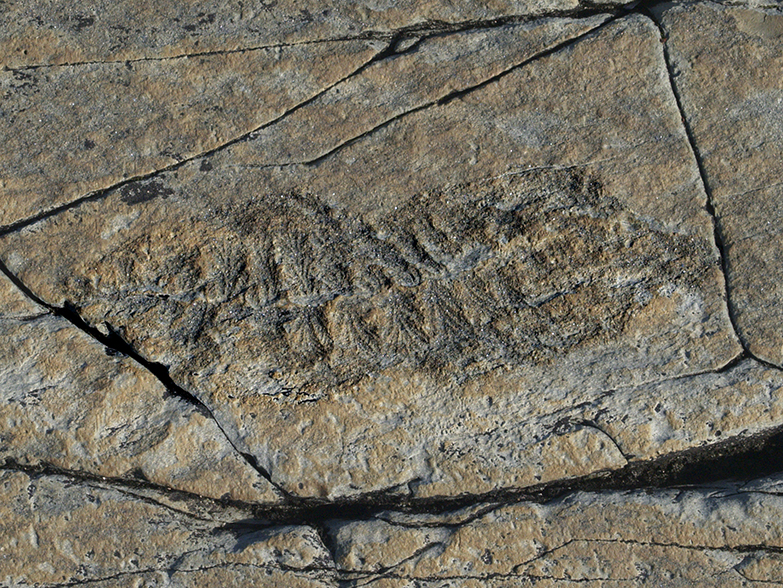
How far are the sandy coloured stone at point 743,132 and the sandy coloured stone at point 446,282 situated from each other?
0.16 feet

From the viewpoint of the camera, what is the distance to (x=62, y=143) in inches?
70.2

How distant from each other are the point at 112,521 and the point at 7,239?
2.59 feet

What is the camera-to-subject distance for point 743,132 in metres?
1.67

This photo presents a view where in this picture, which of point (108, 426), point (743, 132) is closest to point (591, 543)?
point (743, 132)

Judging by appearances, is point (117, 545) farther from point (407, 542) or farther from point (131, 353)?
point (407, 542)

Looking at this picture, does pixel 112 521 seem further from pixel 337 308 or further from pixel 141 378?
pixel 337 308

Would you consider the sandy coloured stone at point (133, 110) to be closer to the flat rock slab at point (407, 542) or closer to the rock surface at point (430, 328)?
the rock surface at point (430, 328)

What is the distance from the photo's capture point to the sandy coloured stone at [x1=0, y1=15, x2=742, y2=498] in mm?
1639

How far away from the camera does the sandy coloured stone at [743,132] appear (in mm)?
1629

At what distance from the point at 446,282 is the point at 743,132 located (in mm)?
838

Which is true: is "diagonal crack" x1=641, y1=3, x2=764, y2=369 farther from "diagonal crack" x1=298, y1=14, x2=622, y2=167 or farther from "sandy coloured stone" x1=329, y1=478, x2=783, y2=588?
"sandy coloured stone" x1=329, y1=478, x2=783, y2=588

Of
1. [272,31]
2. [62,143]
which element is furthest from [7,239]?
[272,31]

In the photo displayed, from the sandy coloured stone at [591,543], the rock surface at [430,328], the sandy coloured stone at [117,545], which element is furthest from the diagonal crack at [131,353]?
the sandy coloured stone at [591,543]

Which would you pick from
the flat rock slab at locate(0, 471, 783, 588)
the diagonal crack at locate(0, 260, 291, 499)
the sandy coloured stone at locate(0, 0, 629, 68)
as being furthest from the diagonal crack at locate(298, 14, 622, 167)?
the flat rock slab at locate(0, 471, 783, 588)
